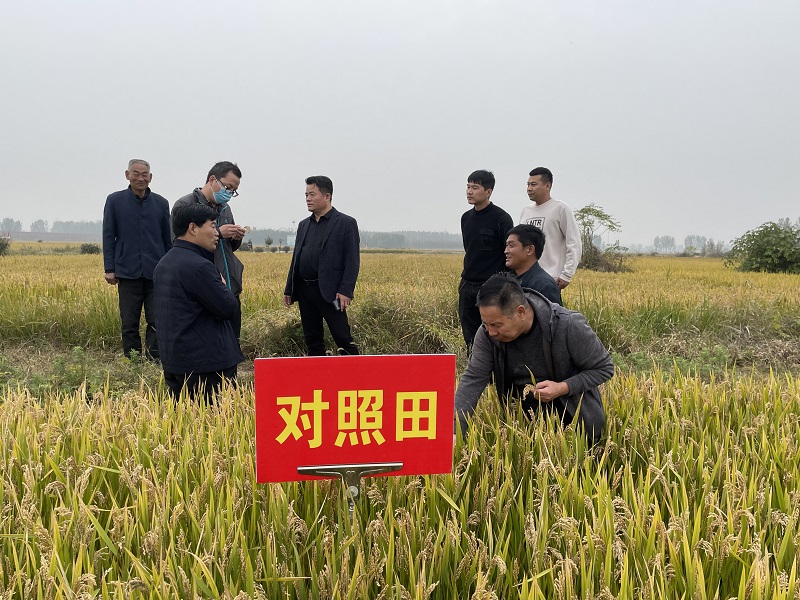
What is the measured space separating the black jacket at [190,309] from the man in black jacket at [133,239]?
2121 millimetres

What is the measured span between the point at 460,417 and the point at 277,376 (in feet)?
3.83

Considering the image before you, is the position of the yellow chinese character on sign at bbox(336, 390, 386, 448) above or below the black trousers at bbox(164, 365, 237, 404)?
above

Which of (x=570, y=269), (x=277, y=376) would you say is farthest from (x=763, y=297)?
(x=277, y=376)

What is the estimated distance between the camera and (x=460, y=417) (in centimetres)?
238

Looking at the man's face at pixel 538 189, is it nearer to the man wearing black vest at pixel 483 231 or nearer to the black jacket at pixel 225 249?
the man wearing black vest at pixel 483 231

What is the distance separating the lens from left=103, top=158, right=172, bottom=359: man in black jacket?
507 centimetres

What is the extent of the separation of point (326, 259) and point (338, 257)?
0.38 feet

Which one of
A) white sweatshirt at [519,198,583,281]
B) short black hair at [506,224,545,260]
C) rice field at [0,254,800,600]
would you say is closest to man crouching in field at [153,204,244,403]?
rice field at [0,254,800,600]

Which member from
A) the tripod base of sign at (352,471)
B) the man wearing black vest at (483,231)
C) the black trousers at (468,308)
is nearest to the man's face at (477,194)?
the man wearing black vest at (483,231)

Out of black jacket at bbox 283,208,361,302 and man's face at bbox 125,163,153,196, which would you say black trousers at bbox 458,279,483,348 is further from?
man's face at bbox 125,163,153,196

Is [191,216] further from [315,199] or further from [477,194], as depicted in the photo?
[477,194]

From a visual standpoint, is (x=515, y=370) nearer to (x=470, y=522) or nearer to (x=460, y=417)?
(x=460, y=417)

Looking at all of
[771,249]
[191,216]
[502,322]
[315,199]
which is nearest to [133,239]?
[315,199]

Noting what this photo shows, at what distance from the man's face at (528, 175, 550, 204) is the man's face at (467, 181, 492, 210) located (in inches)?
14.0
